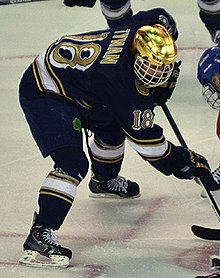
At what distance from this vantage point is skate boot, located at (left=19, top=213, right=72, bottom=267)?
3.43 m

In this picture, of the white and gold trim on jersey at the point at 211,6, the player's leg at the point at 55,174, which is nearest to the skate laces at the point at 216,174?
the player's leg at the point at 55,174

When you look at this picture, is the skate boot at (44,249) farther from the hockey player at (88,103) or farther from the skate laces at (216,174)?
the skate laces at (216,174)

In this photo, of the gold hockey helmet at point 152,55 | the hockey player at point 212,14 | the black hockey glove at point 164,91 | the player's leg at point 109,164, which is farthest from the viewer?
the hockey player at point 212,14

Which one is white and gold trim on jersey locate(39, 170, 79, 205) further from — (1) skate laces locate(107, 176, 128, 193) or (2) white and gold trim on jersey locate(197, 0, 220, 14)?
(2) white and gold trim on jersey locate(197, 0, 220, 14)

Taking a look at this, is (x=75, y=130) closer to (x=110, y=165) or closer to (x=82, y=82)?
(x=82, y=82)

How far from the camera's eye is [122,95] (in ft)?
11.1

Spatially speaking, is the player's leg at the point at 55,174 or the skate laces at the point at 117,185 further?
the skate laces at the point at 117,185

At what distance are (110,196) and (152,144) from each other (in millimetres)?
629

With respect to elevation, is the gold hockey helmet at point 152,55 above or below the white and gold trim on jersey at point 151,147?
above

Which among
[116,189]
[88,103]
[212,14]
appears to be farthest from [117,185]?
[212,14]

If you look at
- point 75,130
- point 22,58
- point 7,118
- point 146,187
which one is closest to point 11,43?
point 22,58

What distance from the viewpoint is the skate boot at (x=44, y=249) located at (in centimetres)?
343

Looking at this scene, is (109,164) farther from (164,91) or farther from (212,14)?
(212,14)

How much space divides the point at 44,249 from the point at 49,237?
0.14 feet
